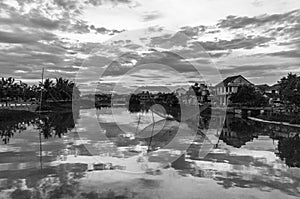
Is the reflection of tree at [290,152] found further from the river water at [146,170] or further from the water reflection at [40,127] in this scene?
the water reflection at [40,127]

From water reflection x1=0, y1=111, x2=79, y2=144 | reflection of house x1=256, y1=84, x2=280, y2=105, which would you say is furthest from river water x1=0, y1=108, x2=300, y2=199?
reflection of house x1=256, y1=84, x2=280, y2=105

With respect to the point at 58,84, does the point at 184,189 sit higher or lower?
lower

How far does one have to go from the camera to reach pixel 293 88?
43125 millimetres

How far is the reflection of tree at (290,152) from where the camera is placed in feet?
48.2

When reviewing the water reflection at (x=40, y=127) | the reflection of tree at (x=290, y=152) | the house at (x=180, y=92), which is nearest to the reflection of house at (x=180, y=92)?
the house at (x=180, y=92)

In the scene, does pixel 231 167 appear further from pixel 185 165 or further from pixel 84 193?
pixel 84 193

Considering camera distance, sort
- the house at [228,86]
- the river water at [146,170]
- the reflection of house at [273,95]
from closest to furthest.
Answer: the river water at [146,170]
the reflection of house at [273,95]
the house at [228,86]

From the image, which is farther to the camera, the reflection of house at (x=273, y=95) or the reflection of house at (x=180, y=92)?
the reflection of house at (x=180, y=92)

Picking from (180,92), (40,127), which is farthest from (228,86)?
(40,127)

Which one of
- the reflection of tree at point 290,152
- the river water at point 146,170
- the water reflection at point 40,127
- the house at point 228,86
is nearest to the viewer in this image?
the river water at point 146,170

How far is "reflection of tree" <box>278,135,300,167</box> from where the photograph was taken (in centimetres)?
1468

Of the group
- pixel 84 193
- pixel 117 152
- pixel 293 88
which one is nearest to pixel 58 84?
pixel 293 88

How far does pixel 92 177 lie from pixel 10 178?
2.59 m

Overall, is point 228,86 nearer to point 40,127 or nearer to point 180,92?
point 180,92
